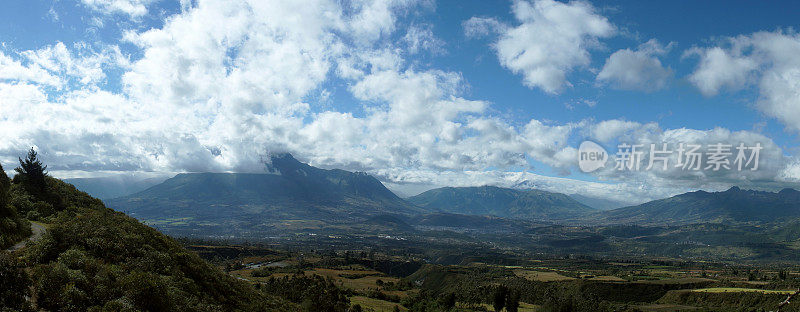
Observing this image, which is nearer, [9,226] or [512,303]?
[9,226]

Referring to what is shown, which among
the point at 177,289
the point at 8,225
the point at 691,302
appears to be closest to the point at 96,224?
the point at 8,225

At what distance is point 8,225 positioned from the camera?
88.0ft

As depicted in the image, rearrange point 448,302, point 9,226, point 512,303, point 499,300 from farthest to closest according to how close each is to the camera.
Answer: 1. point 448,302
2. point 512,303
3. point 499,300
4. point 9,226

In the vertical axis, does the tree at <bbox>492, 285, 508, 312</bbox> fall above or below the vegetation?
below

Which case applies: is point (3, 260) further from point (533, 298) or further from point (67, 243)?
point (533, 298)

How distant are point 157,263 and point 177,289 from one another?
16.6 ft

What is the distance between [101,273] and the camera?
21516 mm

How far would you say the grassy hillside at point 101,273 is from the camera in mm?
18422

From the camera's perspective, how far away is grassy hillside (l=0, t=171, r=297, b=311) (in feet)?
60.4

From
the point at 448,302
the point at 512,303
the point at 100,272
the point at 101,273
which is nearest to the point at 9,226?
the point at 100,272

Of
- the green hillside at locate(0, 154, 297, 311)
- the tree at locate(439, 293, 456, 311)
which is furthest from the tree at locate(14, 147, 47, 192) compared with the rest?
the tree at locate(439, 293, 456, 311)

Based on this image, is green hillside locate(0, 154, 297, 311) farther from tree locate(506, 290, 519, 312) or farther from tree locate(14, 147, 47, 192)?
tree locate(506, 290, 519, 312)

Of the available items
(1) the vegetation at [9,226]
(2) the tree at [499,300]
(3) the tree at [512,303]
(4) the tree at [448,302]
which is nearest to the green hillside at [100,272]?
(1) the vegetation at [9,226]

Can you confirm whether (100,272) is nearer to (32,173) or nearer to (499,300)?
(32,173)
